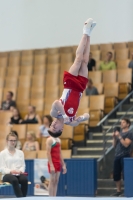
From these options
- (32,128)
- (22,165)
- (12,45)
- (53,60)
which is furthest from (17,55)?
(22,165)

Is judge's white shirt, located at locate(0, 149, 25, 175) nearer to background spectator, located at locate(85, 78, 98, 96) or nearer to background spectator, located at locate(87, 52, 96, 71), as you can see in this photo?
background spectator, located at locate(85, 78, 98, 96)

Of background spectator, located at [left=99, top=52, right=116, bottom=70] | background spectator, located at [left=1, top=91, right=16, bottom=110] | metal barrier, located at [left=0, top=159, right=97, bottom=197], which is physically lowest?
metal barrier, located at [left=0, top=159, right=97, bottom=197]

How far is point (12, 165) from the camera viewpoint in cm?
872

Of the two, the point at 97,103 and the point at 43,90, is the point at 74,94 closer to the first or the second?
the point at 97,103

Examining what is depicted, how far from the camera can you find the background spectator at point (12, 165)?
8.51m

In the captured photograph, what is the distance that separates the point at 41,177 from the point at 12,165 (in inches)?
65.3

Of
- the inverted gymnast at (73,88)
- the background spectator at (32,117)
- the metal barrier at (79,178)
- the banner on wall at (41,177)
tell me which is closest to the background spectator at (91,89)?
the background spectator at (32,117)

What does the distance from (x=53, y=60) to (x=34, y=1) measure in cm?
408

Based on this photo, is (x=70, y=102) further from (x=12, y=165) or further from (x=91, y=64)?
(x=91, y=64)

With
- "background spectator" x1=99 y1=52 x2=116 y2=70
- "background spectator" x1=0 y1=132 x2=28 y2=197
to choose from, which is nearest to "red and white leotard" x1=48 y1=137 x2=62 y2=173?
"background spectator" x1=0 y1=132 x2=28 y2=197

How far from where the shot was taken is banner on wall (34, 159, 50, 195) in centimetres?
1023

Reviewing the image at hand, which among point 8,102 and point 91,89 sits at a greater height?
point 91,89

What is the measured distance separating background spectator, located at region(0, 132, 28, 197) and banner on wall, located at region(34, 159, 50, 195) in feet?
4.91

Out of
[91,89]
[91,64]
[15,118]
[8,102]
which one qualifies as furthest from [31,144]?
[91,64]
